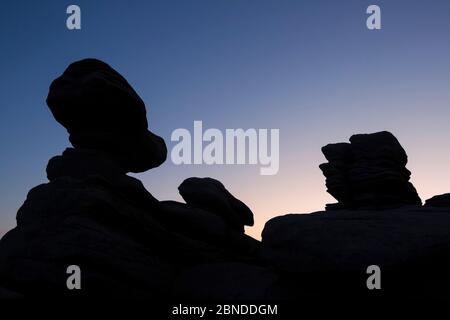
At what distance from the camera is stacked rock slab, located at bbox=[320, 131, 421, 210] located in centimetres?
2152

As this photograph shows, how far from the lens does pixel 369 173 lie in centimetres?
2177

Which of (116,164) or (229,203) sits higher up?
(116,164)

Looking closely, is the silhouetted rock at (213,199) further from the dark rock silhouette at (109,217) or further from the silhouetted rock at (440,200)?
the silhouetted rock at (440,200)

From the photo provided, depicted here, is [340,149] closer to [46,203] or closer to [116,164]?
[116,164]

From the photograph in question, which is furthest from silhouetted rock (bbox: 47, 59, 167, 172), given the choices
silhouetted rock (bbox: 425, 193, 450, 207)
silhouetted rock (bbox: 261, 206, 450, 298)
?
silhouetted rock (bbox: 425, 193, 450, 207)

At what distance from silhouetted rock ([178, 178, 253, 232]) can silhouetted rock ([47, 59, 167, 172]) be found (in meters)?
2.76

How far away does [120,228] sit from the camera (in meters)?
11.4

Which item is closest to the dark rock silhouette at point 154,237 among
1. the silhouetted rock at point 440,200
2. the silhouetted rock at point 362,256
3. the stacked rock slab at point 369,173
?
the silhouetted rock at point 362,256

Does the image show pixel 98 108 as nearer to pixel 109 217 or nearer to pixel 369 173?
pixel 109 217

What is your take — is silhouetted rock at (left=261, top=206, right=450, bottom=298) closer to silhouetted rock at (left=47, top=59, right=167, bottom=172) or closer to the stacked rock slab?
silhouetted rock at (left=47, top=59, right=167, bottom=172)
